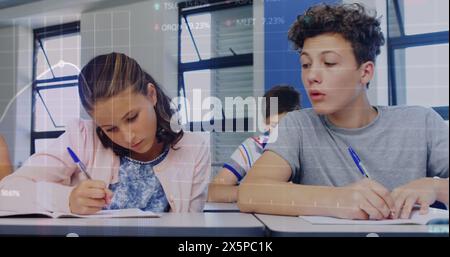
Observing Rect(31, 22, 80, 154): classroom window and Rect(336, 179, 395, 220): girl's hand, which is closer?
Rect(336, 179, 395, 220): girl's hand

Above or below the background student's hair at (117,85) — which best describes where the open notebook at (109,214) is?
below

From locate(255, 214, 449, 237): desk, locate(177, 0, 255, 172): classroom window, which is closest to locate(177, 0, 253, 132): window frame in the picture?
locate(177, 0, 255, 172): classroom window

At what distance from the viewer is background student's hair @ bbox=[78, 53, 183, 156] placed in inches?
39.3

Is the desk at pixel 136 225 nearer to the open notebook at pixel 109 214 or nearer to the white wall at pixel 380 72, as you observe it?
the open notebook at pixel 109 214

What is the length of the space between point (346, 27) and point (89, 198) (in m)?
0.63

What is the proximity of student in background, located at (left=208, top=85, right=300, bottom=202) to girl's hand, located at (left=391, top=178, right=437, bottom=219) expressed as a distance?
26 cm

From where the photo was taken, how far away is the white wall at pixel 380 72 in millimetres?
935

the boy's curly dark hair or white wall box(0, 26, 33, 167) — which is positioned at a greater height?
the boy's curly dark hair

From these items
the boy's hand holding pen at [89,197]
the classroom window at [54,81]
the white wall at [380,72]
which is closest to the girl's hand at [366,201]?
the white wall at [380,72]

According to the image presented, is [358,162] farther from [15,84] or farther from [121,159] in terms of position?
[15,84]

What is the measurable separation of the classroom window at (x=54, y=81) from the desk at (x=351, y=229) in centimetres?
49

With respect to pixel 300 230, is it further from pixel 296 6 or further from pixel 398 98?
pixel 296 6

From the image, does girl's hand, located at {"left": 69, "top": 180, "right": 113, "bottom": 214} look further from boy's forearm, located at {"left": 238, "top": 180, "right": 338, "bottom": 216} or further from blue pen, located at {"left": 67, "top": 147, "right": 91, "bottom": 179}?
boy's forearm, located at {"left": 238, "top": 180, "right": 338, "bottom": 216}
